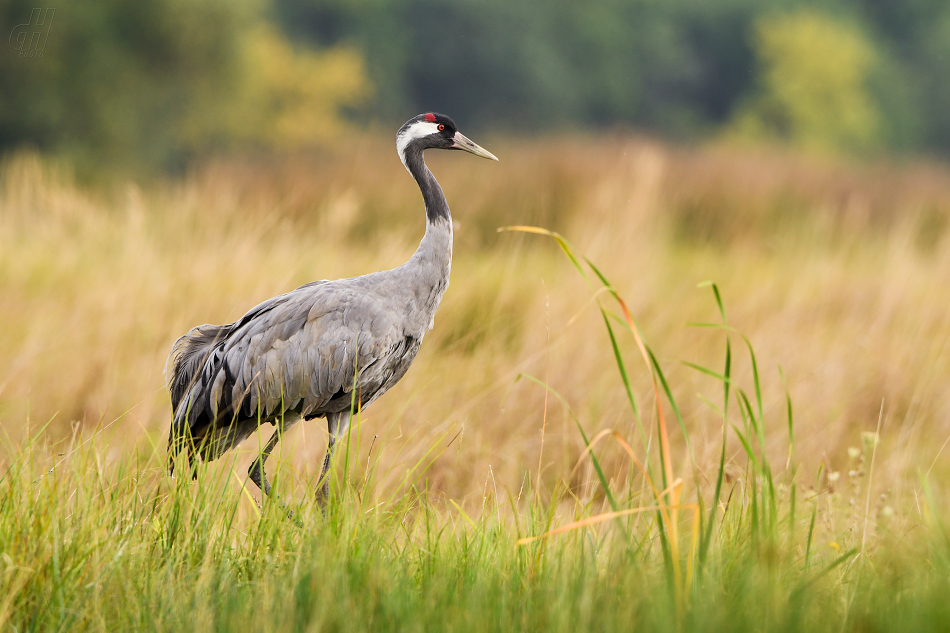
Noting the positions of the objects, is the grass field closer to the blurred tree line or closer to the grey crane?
the grey crane

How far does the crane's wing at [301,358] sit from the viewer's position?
2.63 metres

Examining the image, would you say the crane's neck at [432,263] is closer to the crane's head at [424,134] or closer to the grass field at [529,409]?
the crane's head at [424,134]

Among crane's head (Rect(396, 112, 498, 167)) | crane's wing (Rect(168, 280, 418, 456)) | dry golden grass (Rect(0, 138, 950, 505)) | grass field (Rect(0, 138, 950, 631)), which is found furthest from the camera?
dry golden grass (Rect(0, 138, 950, 505))

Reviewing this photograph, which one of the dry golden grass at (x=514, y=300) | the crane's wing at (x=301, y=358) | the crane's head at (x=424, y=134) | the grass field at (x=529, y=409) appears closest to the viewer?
the grass field at (x=529, y=409)

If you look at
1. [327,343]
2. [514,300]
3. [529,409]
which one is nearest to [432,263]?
[327,343]

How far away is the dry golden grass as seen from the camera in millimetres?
3875

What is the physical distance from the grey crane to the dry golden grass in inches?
8.0

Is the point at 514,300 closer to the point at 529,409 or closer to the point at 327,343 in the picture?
the point at 529,409

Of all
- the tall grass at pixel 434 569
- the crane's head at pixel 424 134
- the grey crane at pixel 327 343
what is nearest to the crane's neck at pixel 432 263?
the grey crane at pixel 327 343

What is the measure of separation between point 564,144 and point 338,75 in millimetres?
15137

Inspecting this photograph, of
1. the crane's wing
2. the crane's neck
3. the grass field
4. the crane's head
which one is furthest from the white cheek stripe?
the grass field

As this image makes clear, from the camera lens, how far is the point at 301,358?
272 cm

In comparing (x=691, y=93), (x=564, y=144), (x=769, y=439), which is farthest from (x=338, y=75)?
(x=769, y=439)

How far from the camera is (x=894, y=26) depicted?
31.1 meters
